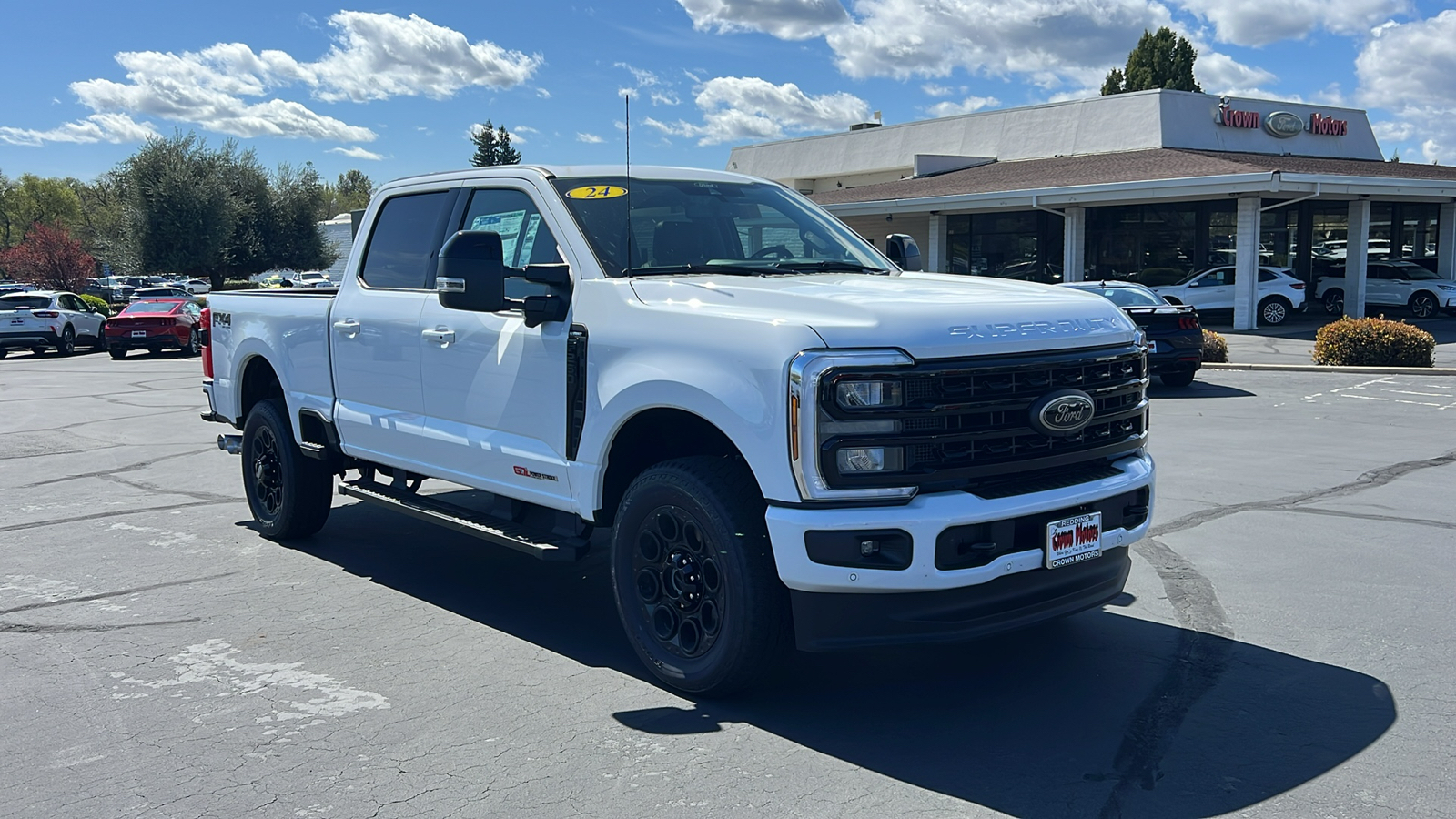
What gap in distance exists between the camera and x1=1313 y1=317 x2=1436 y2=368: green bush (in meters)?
18.3

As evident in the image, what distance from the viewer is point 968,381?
4.25m

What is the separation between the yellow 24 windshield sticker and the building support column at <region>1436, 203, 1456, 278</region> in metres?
34.2

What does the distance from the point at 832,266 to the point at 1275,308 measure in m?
26.7

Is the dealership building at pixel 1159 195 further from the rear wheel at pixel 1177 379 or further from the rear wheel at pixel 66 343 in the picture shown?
the rear wheel at pixel 66 343

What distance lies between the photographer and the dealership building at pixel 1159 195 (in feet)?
93.6

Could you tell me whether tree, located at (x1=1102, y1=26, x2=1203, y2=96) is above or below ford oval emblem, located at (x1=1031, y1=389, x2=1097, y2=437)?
above

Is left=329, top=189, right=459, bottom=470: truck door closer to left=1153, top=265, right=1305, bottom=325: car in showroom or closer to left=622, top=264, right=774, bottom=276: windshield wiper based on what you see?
left=622, top=264, right=774, bottom=276: windshield wiper

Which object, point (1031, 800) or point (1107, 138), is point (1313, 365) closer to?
point (1031, 800)

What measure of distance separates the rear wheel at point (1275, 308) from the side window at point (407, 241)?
26926 millimetres

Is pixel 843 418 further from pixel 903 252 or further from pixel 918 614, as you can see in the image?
pixel 903 252

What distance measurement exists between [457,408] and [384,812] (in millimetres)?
2460

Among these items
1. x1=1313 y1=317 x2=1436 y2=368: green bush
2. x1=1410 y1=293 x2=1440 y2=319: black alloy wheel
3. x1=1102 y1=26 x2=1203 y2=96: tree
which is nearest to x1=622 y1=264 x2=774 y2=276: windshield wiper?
x1=1313 y1=317 x2=1436 y2=368: green bush

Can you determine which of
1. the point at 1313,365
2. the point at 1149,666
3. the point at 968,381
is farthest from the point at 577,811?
the point at 1313,365

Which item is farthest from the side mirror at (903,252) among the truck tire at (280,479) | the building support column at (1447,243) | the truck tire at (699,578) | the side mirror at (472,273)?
the building support column at (1447,243)
